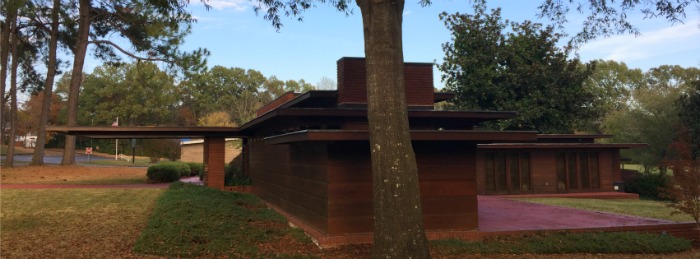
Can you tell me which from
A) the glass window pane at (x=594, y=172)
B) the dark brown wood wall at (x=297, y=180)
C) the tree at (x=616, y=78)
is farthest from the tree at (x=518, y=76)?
the tree at (x=616, y=78)

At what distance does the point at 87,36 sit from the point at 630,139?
41.2 meters

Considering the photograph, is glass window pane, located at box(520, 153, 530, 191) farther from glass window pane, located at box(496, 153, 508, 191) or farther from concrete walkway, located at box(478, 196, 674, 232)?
concrete walkway, located at box(478, 196, 674, 232)

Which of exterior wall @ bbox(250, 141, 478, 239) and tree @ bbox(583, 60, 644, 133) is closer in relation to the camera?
exterior wall @ bbox(250, 141, 478, 239)

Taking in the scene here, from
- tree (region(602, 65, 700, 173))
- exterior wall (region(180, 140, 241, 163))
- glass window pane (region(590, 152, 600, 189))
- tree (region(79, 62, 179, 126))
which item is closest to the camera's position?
glass window pane (region(590, 152, 600, 189))

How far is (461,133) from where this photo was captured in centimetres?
909

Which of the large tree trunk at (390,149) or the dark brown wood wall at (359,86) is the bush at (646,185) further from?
the large tree trunk at (390,149)

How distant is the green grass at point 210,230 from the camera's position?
8.27 metres

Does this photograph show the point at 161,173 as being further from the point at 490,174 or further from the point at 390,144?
the point at 390,144

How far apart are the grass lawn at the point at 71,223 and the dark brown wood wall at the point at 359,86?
5966mm

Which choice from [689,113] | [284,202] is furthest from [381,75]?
[689,113]

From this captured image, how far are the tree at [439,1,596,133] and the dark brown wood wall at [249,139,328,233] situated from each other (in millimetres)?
16544

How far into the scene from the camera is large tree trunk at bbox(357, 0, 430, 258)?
6812 millimetres

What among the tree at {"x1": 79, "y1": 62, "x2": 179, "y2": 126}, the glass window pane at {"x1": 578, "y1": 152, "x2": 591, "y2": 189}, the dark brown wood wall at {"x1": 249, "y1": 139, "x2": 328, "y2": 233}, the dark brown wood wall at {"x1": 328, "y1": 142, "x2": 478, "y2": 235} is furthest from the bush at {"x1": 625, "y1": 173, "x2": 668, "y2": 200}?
the tree at {"x1": 79, "y1": 62, "x2": 179, "y2": 126}

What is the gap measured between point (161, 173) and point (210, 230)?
14926 millimetres
